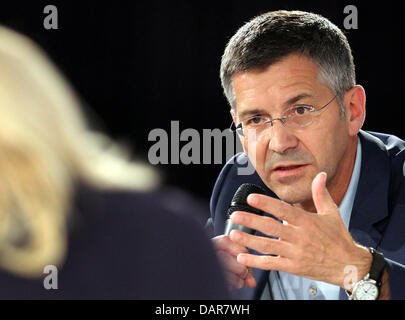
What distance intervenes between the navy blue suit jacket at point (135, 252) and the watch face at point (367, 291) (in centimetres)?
63

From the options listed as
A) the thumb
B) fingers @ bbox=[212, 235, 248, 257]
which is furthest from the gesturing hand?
fingers @ bbox=[212, 235, 248, 257]

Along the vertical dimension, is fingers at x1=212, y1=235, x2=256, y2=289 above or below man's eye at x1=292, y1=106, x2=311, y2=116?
below

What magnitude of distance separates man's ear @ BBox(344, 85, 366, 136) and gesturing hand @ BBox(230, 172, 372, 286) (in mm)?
552

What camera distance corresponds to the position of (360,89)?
1808 mm

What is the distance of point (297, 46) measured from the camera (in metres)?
1.73

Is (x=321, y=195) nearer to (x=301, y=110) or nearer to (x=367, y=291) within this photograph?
(x=367, y=291)

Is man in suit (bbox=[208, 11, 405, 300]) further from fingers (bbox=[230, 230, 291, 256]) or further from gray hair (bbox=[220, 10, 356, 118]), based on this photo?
fingers (bbox=[230, 230, 291, 256])

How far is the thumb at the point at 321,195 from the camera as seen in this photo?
4.16 ft

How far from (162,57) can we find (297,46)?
92 centimetres

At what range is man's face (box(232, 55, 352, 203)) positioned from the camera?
167 centimetres

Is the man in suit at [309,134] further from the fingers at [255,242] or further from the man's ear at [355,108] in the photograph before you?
the fingers at [255,242]

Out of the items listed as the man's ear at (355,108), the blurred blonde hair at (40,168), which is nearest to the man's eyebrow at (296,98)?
the man's ear at (355,108)

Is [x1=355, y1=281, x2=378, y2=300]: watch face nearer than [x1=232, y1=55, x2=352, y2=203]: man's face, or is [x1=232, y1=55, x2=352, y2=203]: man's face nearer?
[x1=355, y1=281, x2=378, y2=300]: watch face
